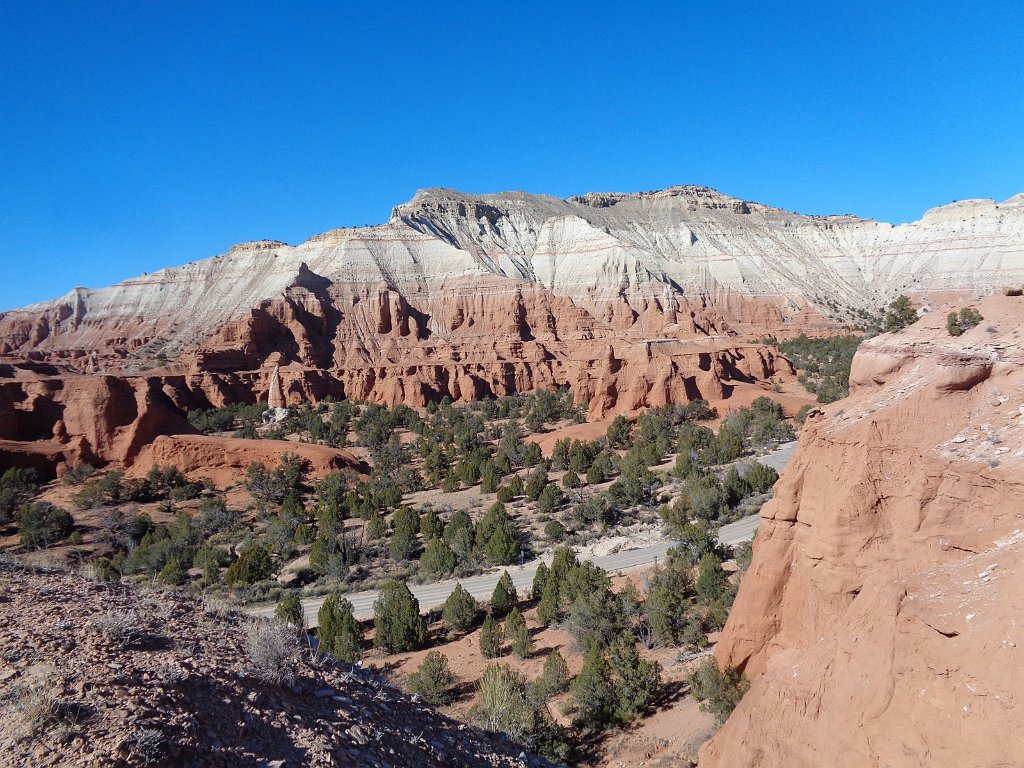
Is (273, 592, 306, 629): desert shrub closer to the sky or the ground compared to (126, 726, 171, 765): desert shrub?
closer to the ground

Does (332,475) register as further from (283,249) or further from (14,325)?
(14,325)

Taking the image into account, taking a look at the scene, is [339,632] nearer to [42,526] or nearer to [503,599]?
[503,599]

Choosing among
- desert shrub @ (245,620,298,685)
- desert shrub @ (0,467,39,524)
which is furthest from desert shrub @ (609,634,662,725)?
desert shrub @ (0,467,39,524)

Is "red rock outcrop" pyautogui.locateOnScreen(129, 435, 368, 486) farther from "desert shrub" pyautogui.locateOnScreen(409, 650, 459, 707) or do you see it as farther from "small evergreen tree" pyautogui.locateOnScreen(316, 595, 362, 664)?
"desert shrub" pyautogui.locateOnScreen(409, 650, 459, 707)

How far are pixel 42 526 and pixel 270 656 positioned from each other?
3255 cm

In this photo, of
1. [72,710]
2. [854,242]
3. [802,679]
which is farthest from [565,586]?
[854,242]

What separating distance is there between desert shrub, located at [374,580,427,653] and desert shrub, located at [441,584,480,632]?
3.23 ft

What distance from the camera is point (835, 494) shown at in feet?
30.3

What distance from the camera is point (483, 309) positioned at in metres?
89.3

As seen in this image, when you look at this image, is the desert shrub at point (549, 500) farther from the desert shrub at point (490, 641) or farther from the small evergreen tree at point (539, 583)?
the desert shrub at point (490, 641)

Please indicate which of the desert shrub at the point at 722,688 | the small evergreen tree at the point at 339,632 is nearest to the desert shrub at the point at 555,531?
the small evergreen tree at the point at 339,632

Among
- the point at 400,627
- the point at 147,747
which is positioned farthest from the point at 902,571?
the point at 400,627

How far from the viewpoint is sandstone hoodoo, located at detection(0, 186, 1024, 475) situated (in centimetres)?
5869

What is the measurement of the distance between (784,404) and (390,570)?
146ft
